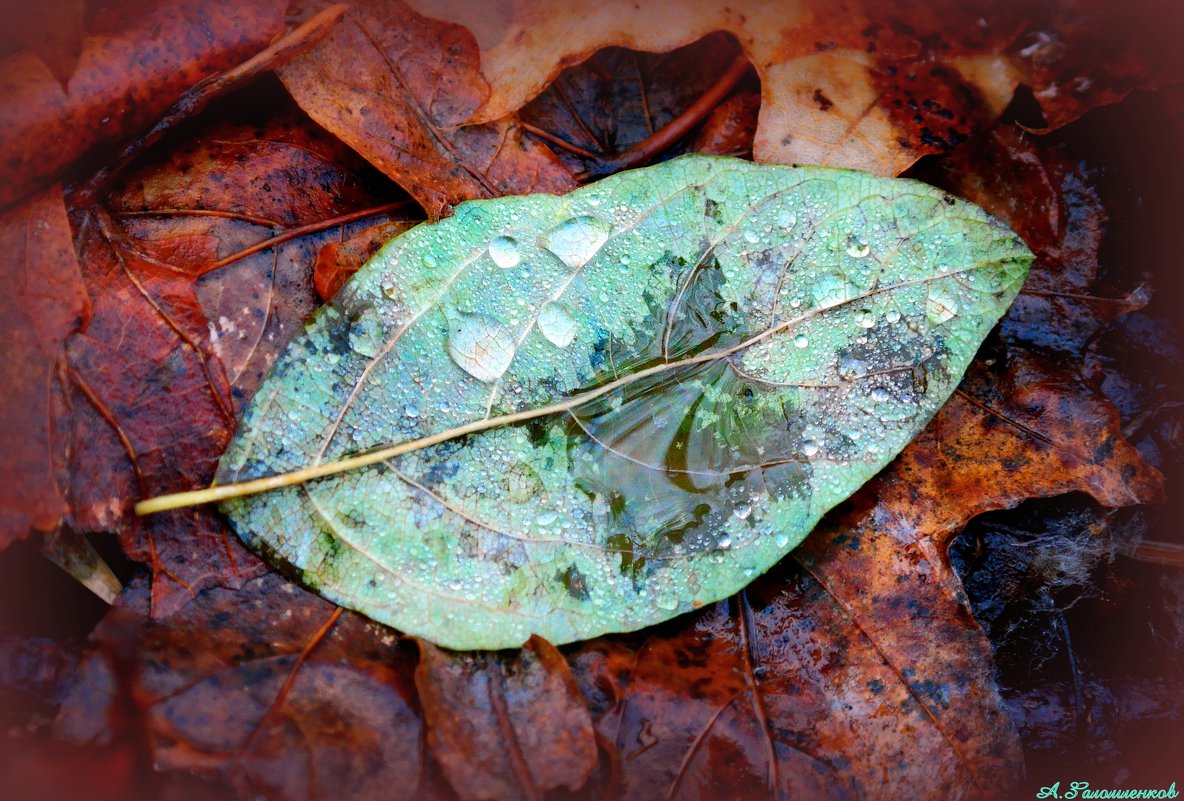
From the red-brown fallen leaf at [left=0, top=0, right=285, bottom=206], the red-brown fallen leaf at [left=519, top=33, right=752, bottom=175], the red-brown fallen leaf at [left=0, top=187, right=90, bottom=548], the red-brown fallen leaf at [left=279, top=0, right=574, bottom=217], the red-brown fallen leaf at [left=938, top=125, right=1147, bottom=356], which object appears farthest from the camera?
the red-brown fallen leaf at [left=519, top=33, right=752, bottom=175]

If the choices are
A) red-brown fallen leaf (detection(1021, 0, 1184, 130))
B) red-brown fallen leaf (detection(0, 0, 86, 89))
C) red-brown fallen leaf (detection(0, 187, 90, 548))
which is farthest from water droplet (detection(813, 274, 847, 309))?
red-brown fallen leaf (detection(0, 0, 86, 89))

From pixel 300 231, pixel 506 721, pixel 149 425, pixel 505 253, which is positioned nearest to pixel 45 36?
pixel 300 231

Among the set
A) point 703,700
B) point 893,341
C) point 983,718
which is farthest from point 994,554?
point 703,700

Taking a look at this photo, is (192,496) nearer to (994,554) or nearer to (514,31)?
(514,31)

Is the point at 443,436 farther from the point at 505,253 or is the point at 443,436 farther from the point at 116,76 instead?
the point at 116,76

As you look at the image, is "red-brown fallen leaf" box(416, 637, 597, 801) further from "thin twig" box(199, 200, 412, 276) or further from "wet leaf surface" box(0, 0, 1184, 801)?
"thin twig" box(199, 200, 412, 276)

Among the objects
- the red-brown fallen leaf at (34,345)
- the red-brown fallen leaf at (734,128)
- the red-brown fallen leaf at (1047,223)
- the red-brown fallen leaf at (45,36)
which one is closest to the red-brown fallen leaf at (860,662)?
the red-brown fallen leaf at (1047,223)
